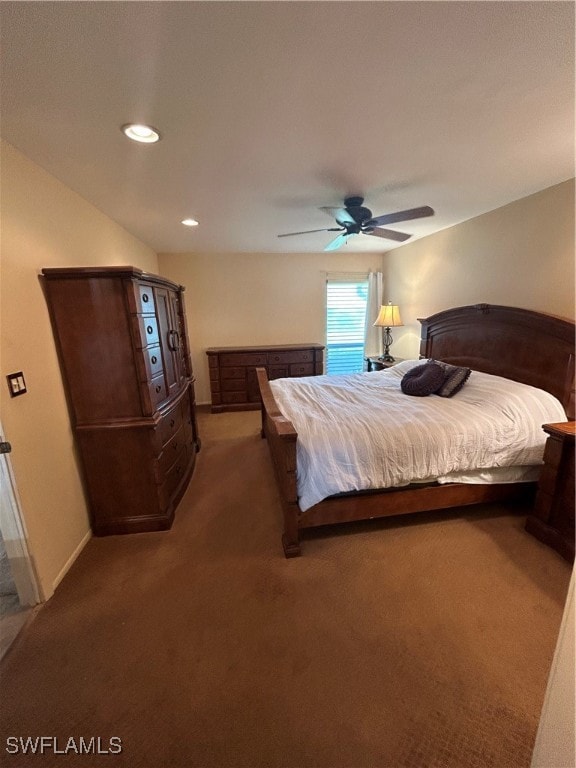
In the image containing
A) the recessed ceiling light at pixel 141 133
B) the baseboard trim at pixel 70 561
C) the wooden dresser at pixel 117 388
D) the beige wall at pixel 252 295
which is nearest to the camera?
the recessed ceiling light at pixel 141 133

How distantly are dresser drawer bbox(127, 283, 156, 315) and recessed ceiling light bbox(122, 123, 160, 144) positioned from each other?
2.46 ft

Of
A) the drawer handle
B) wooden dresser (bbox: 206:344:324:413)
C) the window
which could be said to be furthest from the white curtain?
the drawer handle

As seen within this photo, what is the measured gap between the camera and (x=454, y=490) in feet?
6.91

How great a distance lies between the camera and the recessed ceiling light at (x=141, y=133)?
4.74ft

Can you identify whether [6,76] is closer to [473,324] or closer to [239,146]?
[239,146]

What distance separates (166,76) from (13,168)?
3.44 feet

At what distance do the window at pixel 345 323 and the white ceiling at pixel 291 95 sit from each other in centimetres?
266

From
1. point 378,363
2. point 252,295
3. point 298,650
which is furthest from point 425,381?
point 252,295

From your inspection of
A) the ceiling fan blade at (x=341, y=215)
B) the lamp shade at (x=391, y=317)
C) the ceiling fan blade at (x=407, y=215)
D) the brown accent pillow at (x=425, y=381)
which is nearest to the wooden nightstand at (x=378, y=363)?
the lamp shade at (x=391, y=317)

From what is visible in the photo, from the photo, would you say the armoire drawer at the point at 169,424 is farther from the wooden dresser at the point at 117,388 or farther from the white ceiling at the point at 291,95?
the white ceiling at the point at 291,95

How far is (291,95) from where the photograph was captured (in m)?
1.27

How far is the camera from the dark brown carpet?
110 centimetres

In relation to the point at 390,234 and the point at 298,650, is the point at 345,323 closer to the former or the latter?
the point at 390,234

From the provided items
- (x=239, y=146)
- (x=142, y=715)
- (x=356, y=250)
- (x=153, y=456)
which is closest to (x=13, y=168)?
(x=239, y=146)
